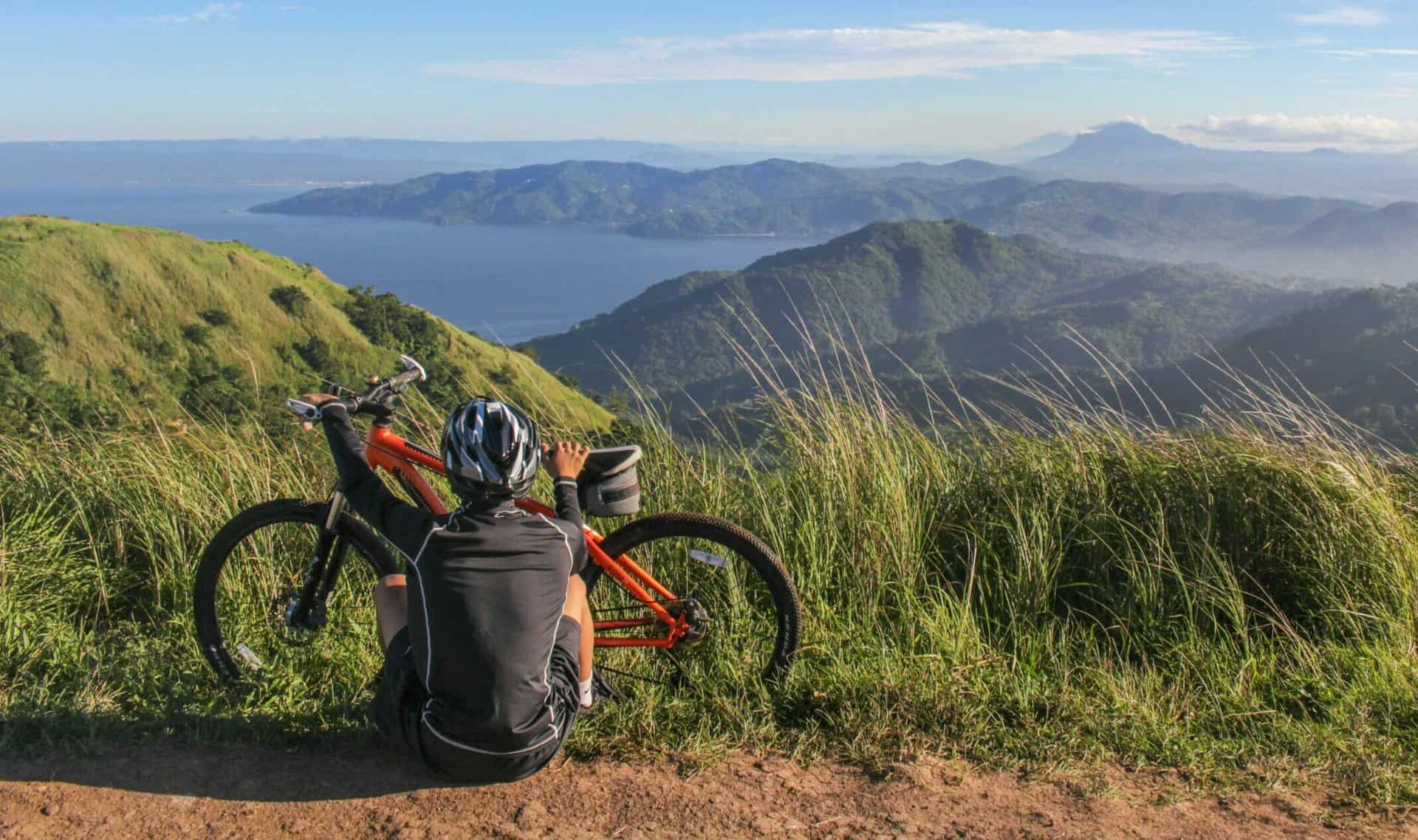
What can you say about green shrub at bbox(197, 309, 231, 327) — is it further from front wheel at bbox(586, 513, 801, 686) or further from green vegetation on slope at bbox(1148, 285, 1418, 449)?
front wheel at bbox(586, 513, 801, 686)

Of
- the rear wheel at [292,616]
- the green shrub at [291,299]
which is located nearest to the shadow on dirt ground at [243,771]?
the rear wheel at [292,616]

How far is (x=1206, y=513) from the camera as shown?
398cm

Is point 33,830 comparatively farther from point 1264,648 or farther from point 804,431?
point 1264,648

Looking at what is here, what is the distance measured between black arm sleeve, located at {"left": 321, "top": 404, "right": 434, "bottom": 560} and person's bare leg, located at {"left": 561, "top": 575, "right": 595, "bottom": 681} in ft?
1.52

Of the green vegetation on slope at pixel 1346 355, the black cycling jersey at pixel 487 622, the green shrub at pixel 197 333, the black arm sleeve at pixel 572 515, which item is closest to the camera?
the black cycling jersey at pixel 487 622

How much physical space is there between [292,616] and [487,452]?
143cm

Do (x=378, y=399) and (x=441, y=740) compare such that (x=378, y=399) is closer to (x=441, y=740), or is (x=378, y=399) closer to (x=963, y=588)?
(x=441, y=740)

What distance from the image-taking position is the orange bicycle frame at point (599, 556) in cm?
313

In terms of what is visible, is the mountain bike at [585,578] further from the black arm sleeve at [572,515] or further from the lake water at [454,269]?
the lake water at [454,269]

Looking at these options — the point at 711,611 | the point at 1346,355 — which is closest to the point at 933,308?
the point at 1346,355

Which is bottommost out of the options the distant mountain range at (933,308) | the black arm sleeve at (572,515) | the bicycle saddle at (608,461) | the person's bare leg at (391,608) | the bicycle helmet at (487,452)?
the distant mountain range at (933,308)

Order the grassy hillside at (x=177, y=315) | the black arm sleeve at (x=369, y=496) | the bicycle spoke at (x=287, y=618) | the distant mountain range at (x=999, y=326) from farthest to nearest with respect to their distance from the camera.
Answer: the grassy hillside at (x=177, y=315) < the distant mountain range at (x=999, y=326) < the bicycle spoke at (x=287, y=618) < the black arm sleeve at (x=369, y=496)

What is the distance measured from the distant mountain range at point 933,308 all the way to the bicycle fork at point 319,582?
48713mm

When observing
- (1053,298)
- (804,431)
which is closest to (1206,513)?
(804,431)
